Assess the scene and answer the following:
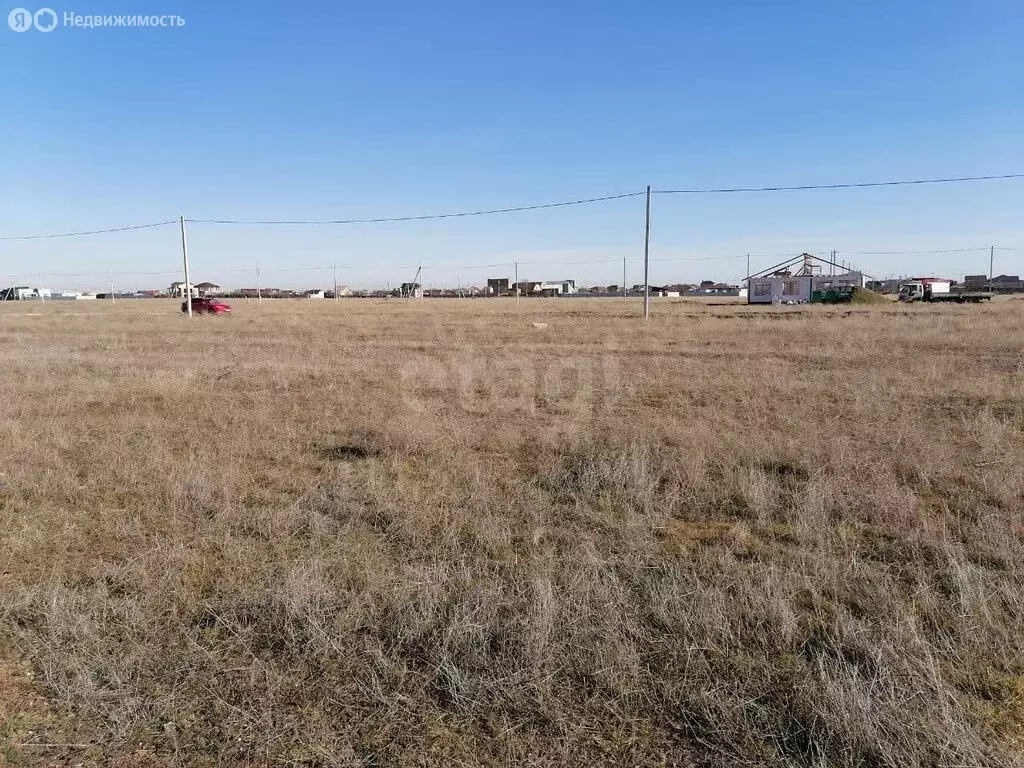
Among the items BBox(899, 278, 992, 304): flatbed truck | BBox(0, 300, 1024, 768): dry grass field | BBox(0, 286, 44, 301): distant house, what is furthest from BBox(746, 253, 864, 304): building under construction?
BBox(0, 286, 44, 301): distant house

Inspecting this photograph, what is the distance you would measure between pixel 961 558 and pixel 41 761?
5.12 meters

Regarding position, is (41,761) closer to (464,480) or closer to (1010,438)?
(464,480)

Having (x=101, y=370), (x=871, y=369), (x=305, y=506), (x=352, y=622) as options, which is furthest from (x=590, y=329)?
(x=352, y=622)

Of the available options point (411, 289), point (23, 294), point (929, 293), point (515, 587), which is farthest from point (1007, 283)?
point (23, 294)

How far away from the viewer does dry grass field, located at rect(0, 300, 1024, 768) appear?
257cm

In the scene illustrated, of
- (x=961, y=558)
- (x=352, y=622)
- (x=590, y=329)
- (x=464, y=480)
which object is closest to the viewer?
(x=352, y=622)

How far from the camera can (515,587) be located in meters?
3.75

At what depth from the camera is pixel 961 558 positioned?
158 inches

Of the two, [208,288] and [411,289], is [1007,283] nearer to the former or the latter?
[411,289]

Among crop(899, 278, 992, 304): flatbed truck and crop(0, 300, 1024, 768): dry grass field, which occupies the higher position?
crop(899, 278, 992, 304): flatbed truck

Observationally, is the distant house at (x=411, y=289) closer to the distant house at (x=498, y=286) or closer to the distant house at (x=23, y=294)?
the distant house at (x=498, y=286)

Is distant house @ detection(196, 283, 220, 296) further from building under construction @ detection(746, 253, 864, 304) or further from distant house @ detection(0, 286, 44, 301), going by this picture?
building under construction @ detection(746, 253, 864, 304)

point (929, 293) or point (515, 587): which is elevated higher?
point (929, 293)

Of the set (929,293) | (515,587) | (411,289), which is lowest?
(515,587)
